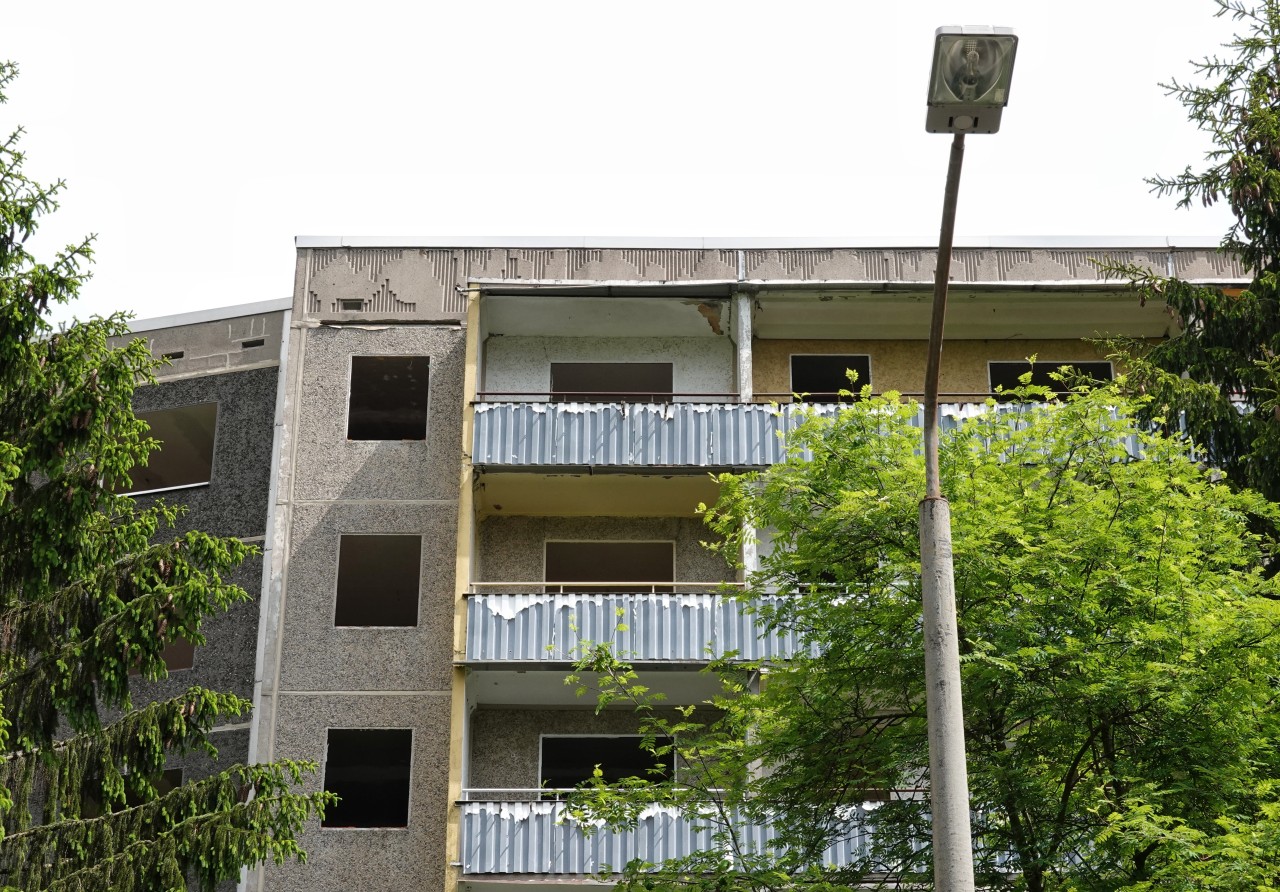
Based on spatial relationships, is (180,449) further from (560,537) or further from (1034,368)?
(1034,368)

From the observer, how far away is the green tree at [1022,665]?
12281 mm

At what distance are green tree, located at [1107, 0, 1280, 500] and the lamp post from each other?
26.8ft

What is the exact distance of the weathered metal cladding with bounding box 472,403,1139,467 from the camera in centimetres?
2102

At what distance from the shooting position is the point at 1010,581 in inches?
505

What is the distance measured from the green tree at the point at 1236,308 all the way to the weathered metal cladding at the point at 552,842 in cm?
651

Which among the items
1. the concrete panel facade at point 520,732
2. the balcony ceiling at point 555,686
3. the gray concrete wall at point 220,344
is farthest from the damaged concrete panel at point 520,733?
the gray concrete wall at point 220,344

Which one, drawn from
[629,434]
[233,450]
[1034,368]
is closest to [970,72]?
[629,434]

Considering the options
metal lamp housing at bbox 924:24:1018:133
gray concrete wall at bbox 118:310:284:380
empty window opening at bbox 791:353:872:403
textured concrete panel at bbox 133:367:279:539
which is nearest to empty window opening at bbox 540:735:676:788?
textured concrete panel at bbox 133:367:279:539

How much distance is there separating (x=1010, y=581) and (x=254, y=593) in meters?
11.8

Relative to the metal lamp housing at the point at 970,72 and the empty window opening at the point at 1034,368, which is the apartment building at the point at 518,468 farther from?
the metal lamp housing at the point at 970,72

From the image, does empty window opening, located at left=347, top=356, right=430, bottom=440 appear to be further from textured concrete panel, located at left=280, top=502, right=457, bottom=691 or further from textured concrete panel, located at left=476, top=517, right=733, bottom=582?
textured concrete panel, located at left=476, top=517, right=733, bottom=582

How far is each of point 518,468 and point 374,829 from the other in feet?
16.6

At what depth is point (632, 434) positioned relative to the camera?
2119 cm

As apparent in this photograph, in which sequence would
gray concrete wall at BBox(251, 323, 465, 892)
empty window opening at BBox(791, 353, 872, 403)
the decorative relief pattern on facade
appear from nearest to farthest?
gray concrete wall at BBox(251, 323, 465, 892)
the decorative relief pattern on facade
empty window opening at BBox(791, 353, 872, 403)
